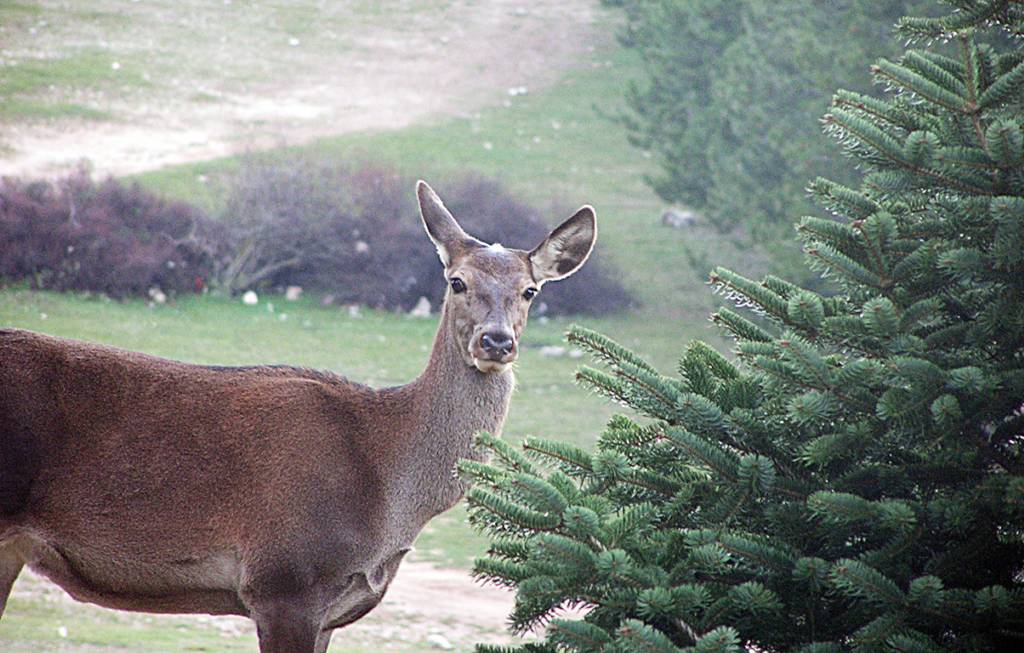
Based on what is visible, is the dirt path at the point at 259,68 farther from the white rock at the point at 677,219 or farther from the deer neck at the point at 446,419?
the deer neck at the point at 446,419

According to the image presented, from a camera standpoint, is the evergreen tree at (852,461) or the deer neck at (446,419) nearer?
the evergreen tree at (852,461)

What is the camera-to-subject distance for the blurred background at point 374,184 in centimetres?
1900

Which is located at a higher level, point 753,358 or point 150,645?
point 753,358

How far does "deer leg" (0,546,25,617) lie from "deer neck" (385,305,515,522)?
1.63 m

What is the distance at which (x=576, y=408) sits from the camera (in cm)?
1814

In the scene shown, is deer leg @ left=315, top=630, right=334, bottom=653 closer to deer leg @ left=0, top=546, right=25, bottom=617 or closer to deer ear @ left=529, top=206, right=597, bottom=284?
deer leg @ left=0, top=546, right=25, bottom=617

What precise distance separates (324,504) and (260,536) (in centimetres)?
29

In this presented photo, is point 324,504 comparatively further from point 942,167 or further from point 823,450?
point 942,167

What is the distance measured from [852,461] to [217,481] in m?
2.65

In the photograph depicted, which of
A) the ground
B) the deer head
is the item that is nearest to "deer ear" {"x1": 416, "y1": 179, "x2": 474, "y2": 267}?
the deer head

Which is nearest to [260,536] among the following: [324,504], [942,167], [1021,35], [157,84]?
[324,504]

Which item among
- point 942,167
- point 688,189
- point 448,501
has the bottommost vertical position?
point 688,189

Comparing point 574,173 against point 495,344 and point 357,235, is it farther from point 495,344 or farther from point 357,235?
point 495,344

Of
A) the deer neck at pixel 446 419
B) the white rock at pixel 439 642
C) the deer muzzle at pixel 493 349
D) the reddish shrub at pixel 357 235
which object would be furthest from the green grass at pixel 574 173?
the deer muzzle at pixel 493 349
